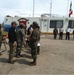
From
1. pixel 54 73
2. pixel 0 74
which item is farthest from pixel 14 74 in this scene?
pixel 54 73

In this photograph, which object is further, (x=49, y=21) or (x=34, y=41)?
(x=49, y=21)

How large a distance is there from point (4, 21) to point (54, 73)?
1235 inches

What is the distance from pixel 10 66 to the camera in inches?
441

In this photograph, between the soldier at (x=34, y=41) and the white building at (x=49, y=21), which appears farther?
the white building at (x=49, y=21)

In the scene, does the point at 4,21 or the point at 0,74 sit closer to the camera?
the point at 0,74

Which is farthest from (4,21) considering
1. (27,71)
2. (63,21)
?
(27,71)

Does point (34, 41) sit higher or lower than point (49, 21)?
lower

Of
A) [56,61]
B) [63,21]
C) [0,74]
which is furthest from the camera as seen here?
[63,21]

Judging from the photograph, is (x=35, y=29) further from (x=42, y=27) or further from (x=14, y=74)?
(x=42, y=27)

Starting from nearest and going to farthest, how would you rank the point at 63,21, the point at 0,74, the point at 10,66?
the point at 0,74, the point at 10,66, the point at 63,21

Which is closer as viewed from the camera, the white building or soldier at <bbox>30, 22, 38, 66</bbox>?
soldier at <bbox>30, 22, 38, 66</bbox>

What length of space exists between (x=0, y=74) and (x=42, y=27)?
98.7 feet

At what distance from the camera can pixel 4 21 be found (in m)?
40.5

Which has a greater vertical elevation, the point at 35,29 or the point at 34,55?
the point at 35,29
